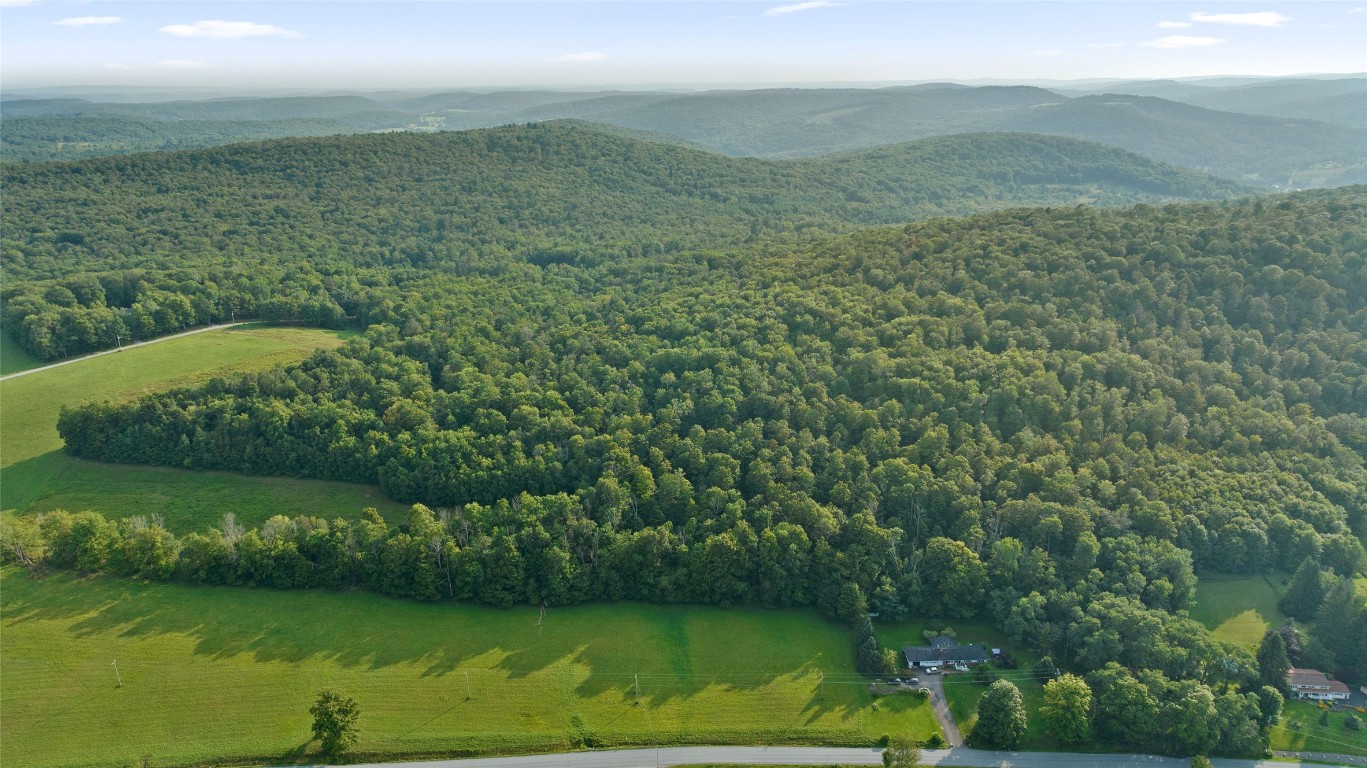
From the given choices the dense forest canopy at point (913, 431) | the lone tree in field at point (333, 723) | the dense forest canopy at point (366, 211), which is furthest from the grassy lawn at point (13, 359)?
the lone tree in field at point (333, 723)

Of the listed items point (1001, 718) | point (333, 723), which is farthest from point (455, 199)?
point (1001, 718)

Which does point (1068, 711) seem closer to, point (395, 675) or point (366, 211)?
point (395, 675)

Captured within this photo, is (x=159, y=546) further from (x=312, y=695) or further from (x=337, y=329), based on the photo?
(x=337, y=329)

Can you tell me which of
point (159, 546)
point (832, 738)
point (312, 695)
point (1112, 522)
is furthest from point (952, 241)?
point (159, 546)

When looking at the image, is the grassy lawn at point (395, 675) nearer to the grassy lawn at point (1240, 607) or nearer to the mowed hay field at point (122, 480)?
the mowed hay field at point (122, 480)

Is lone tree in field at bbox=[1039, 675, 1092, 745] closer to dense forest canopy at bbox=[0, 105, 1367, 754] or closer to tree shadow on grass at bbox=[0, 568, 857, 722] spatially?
dense forest canopy at bbox=[0, 105, 1367, 754]
